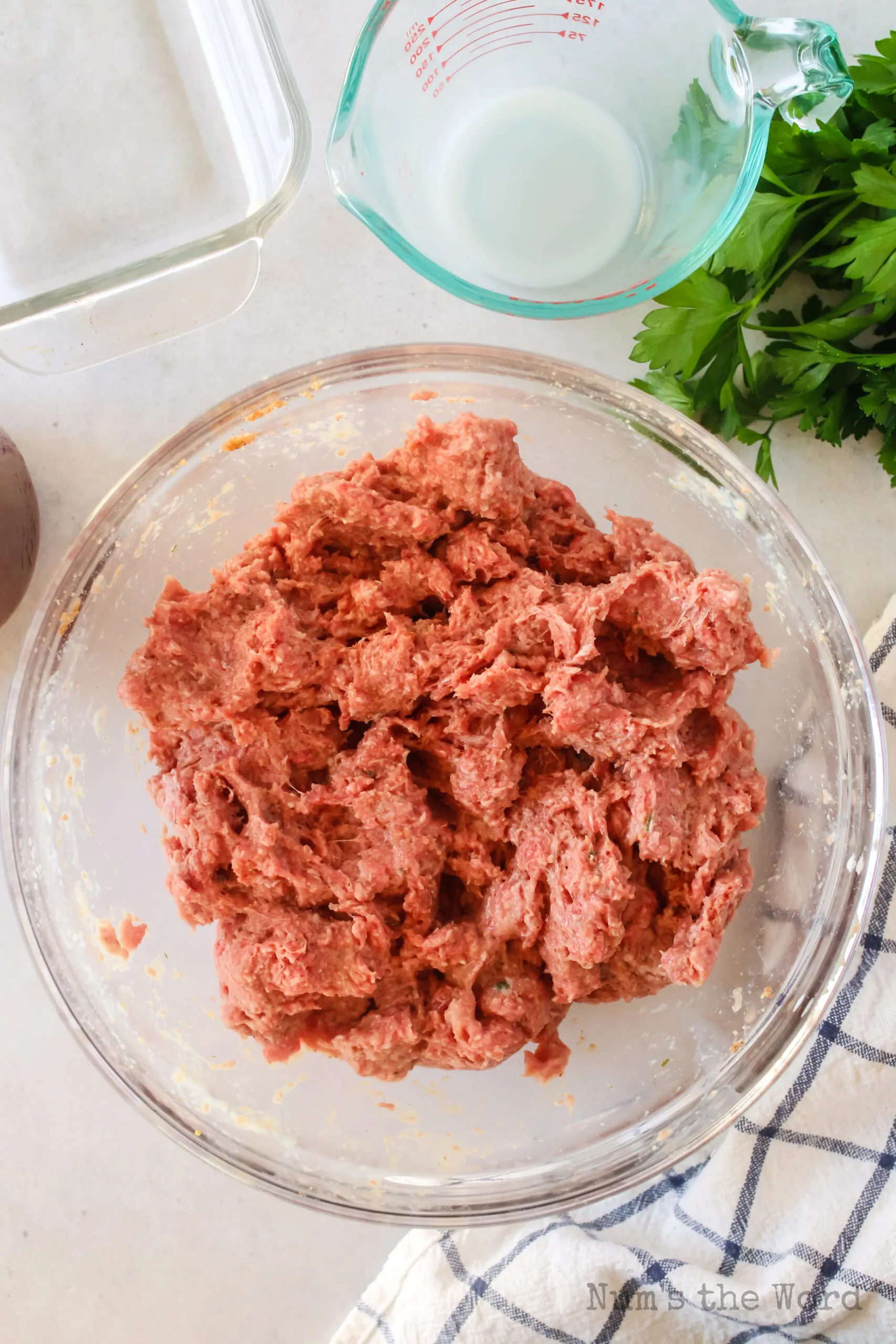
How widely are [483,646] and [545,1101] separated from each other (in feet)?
3.11

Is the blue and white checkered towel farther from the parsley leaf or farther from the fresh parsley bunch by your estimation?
the parsley leaf

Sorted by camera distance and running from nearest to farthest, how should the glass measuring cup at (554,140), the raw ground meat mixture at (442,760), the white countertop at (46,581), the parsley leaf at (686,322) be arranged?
the raw ground meat mixture at (442,760), the glass measuring cup at (554,140), the parsley leaf at (686,322), the white countertop at (46,581)

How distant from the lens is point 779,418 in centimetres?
211

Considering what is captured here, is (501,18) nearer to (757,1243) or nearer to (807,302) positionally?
(807,302)

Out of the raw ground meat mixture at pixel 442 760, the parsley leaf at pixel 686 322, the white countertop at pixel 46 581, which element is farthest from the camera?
the white countertop at pixel 46 581

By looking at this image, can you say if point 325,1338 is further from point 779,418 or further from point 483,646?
point 779,418

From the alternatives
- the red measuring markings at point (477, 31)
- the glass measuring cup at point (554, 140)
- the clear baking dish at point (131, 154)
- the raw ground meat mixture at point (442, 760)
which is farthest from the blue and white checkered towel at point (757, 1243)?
the clear baking dish at point (131, 154)

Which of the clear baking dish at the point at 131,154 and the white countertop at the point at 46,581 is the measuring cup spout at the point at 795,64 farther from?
the clear baking dish at the point at 131,154

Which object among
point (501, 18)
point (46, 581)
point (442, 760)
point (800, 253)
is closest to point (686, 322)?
point (800, 253)

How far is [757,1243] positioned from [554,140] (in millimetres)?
2250

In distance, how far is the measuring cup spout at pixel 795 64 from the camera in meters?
1.73

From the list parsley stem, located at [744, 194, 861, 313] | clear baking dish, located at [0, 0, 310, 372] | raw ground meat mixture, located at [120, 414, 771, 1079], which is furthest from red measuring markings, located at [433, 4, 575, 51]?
raw ground meat mixture, located at [120, 414, 771, 1079]

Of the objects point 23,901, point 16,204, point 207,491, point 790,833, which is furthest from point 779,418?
point 23,901

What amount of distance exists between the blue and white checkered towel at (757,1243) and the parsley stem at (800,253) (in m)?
0.69
